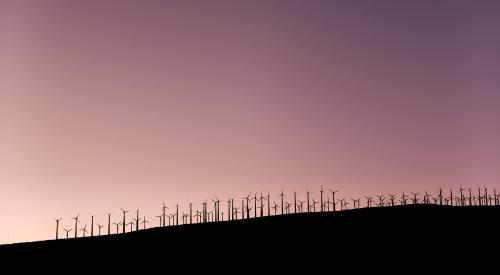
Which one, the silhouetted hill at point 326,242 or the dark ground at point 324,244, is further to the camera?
the silhouetted hill at point 326,242

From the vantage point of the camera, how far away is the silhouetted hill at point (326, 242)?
75.1 metres

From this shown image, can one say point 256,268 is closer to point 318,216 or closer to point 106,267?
point 106,267

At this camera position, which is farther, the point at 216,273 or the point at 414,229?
the point at 414,229

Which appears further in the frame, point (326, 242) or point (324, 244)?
point (326, 242)

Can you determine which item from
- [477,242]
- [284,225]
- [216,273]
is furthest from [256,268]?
[284,225]

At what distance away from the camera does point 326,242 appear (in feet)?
277

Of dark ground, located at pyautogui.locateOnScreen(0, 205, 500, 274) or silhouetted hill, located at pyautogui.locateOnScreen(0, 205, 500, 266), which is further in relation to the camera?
silhouetted hill, located at pyautogui.locateOnScreen(0, 205, 500, 266)

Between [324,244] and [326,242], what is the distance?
151 centimetres

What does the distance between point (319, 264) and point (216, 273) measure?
477 inches

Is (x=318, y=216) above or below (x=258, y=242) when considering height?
above

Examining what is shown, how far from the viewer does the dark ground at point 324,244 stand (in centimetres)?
7294

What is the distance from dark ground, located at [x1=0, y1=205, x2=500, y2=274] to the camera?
A: 72938 millimetres

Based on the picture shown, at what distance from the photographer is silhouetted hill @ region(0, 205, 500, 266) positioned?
75125mm

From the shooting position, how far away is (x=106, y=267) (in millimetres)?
79312
